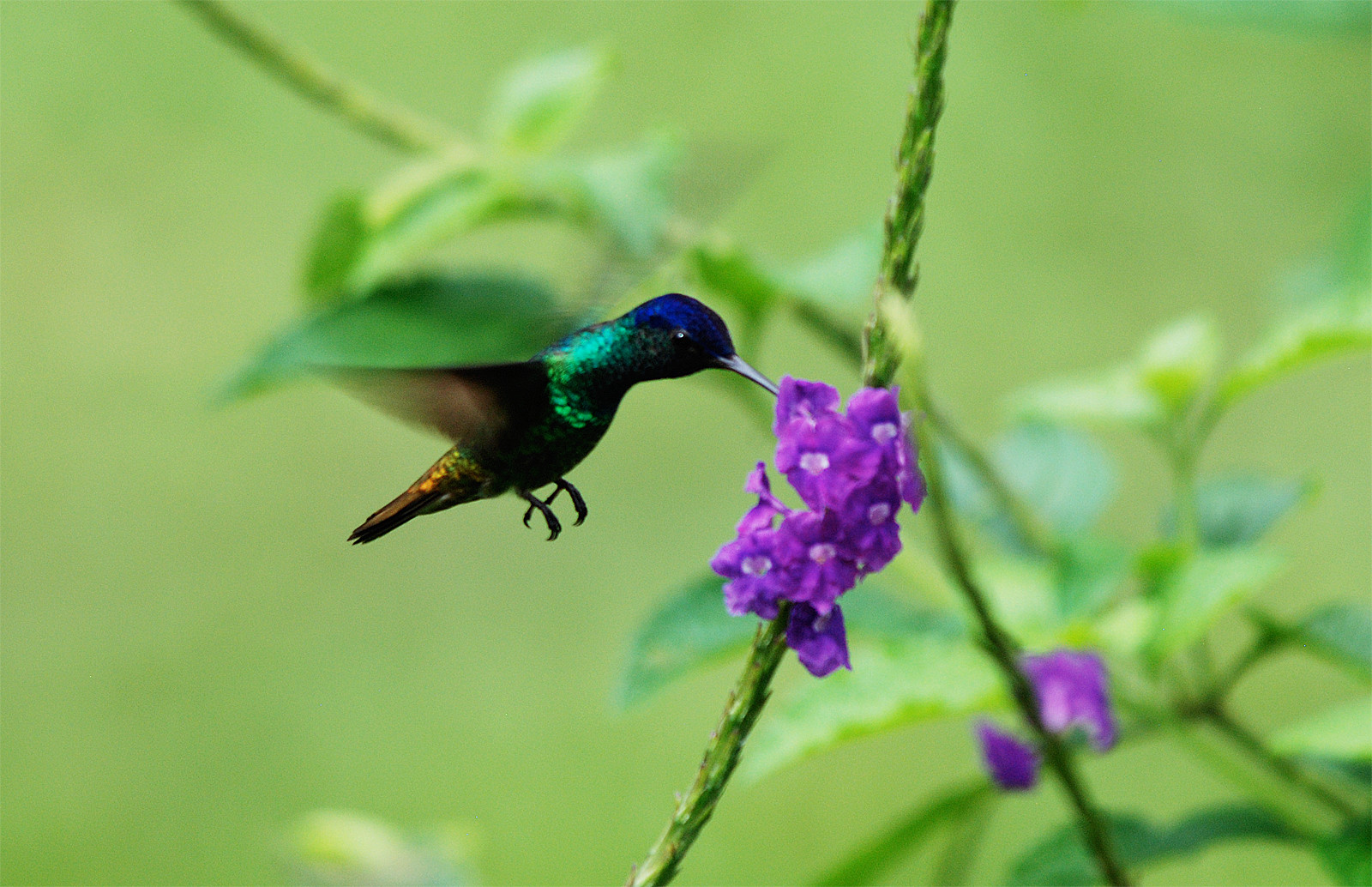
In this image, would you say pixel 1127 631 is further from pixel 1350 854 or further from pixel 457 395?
pixel 457 395

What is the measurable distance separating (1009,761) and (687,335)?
2.96 feet

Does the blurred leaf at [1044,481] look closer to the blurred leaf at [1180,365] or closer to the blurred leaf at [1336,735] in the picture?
the blurred leaf at [1180,365]

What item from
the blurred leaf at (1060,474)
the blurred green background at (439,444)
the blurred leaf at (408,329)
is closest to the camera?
the blurred leaf at (408,329)

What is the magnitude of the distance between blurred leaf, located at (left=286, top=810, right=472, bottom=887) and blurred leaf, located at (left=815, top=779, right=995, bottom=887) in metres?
0.55

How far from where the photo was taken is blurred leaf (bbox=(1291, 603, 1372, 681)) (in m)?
1.50

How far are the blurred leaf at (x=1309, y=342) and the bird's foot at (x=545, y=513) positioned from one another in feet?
3.14

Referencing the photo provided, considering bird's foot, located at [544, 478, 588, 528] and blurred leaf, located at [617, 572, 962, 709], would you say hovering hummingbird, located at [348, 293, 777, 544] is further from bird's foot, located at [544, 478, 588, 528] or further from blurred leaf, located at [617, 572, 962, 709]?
blurred leaf, located at [617, 572, 962, 709]

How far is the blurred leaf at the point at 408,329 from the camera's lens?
1.60 meters

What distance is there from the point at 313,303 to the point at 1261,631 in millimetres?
1346

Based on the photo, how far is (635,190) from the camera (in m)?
1.71

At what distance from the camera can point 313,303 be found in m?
1.97

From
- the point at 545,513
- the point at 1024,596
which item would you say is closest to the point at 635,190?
the point at 1024,596

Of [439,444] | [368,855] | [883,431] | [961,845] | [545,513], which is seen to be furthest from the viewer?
[439,444]

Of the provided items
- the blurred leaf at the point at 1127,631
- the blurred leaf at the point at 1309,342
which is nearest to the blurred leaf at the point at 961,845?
the blurred leaf at the point at 1127,631
